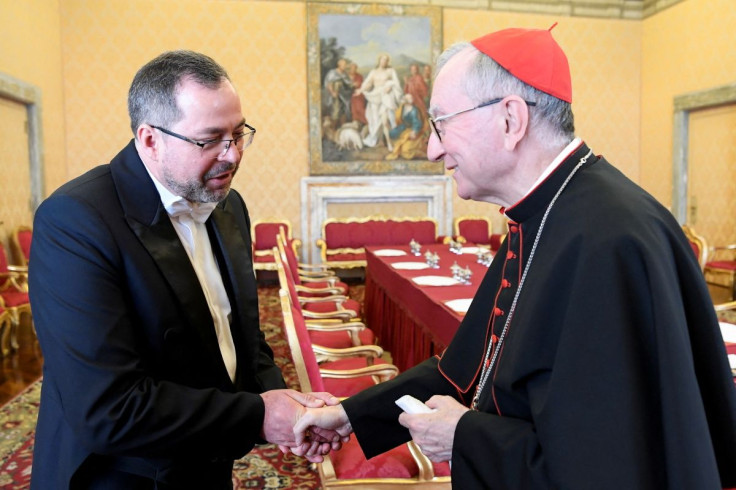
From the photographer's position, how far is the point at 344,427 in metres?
1.87

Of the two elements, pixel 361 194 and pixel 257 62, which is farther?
pixel 361 194

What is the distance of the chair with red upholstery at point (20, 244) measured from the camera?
6.96m

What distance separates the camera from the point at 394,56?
32.3 ft

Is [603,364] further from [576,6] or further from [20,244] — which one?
[576,6]

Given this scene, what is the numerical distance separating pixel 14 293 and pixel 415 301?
4372 mm

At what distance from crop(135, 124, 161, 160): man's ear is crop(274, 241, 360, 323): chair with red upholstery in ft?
6.60

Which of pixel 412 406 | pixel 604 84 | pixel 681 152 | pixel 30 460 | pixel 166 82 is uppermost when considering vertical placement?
Answer: pixel 604 84

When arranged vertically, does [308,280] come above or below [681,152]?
below

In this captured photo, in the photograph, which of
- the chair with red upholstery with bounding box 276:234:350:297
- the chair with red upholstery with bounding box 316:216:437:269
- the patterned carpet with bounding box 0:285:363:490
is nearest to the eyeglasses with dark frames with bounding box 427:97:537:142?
the patterned carpet with bounding box 0:285:363:490

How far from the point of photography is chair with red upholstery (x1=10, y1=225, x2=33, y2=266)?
696cm

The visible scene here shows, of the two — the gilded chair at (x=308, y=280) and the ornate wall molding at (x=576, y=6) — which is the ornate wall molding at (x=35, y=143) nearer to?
the gilded chair at (x=308, y=280)

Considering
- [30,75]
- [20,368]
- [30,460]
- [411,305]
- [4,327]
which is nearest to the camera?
[30,460]

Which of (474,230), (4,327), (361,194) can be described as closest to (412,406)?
(4,327)

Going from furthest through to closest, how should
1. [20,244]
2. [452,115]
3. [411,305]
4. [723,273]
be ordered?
[723,273] < [20,244] < [411,305] < [452,115]
